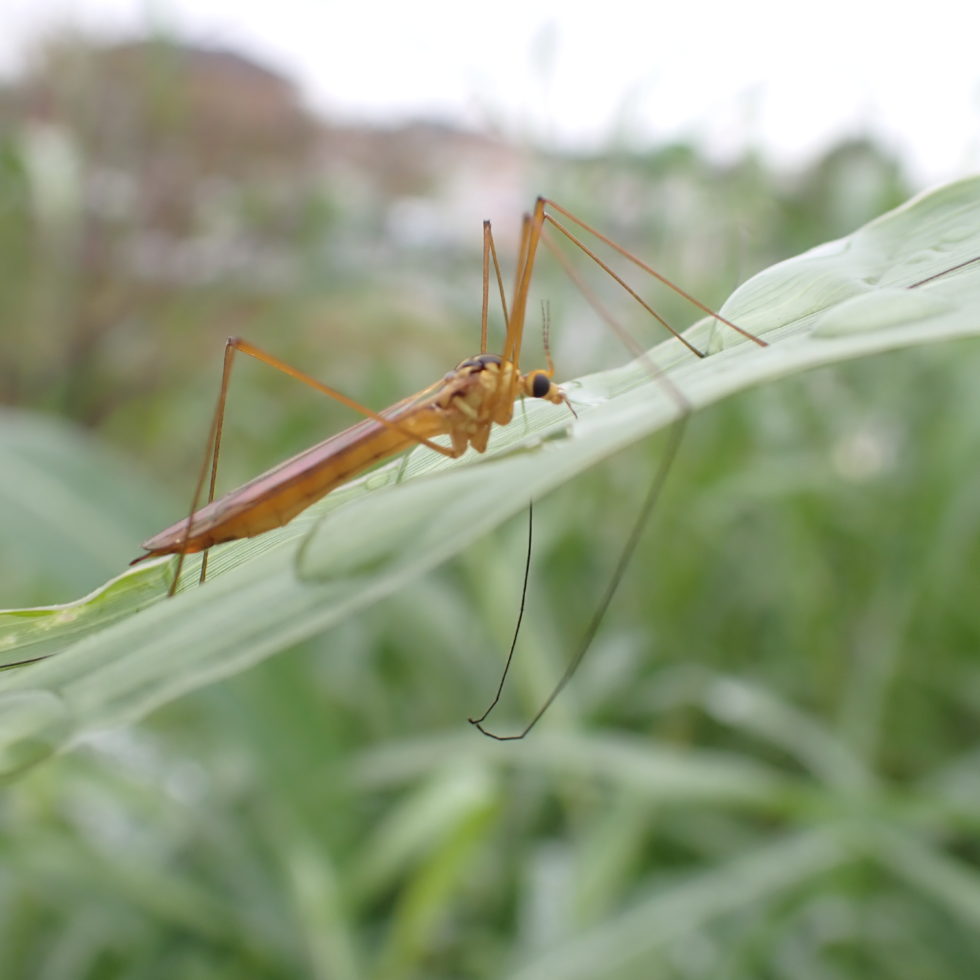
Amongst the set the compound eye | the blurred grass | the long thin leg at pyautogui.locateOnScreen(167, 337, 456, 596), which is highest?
the long thin leg at pyautogui.locateOnScreen(167, 337, 456, 596)

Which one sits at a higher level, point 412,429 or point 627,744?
point 412,429

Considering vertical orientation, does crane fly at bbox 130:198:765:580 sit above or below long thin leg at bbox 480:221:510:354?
below

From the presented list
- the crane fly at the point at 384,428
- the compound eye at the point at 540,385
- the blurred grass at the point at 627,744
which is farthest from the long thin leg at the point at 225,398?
the blurred grass at the point at 627,744

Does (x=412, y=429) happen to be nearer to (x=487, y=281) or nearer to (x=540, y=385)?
(x=540, y=385)

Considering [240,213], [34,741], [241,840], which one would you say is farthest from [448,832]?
[240,213]

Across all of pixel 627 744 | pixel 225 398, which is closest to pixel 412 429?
pixel 225 398

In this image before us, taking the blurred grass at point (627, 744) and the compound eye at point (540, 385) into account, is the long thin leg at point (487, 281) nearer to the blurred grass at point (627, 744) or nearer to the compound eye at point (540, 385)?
the compound eye at point (540, 385)

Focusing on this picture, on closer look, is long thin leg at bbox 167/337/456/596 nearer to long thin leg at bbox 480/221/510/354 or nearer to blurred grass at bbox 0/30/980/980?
long thin leg at bbox 480/221/510/354

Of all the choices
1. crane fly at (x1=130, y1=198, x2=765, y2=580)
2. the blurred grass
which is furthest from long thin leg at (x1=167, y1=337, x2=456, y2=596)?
the blurred grass
